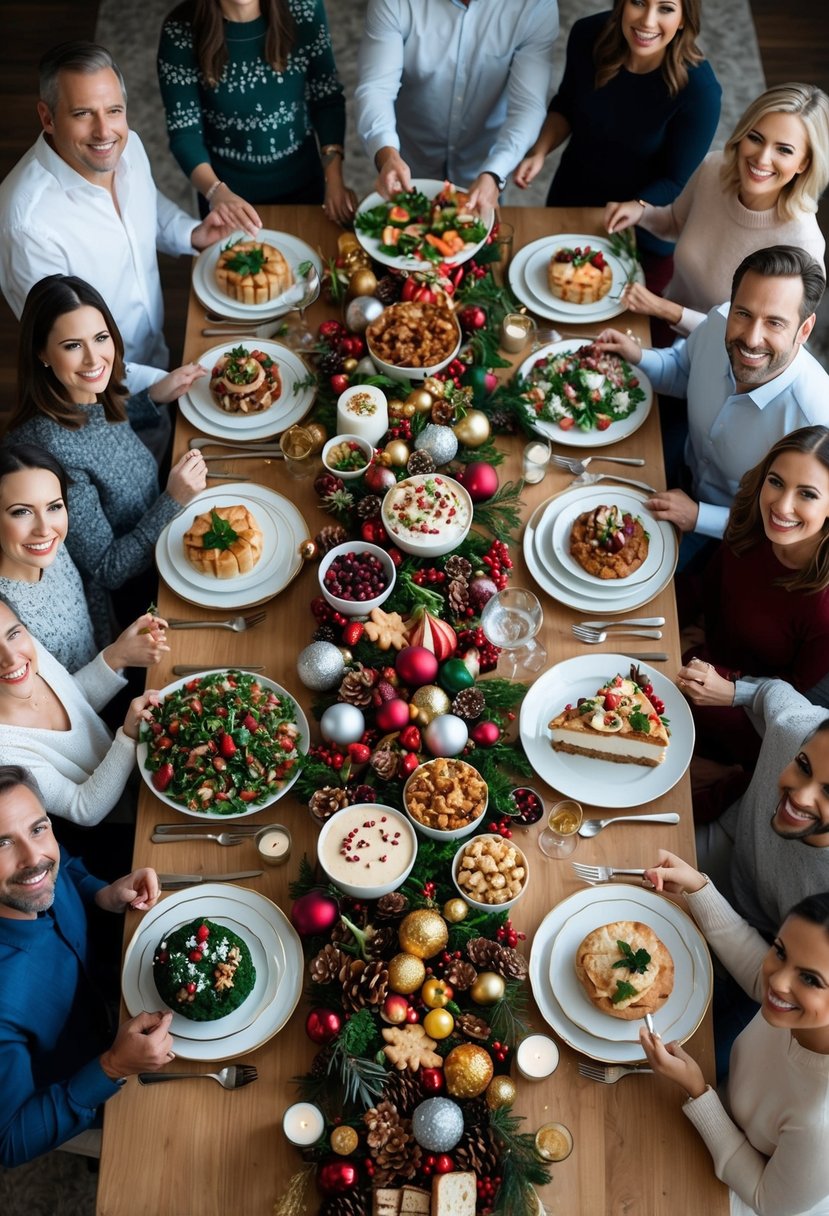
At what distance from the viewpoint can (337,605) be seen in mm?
2180

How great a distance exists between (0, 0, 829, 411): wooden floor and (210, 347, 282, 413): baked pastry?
247 cm

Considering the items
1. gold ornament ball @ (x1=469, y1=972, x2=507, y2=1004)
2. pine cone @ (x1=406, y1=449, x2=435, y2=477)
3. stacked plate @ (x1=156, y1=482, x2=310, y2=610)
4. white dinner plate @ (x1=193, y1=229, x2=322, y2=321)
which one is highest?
white dinner plate @ (x1=193, y1=229, x2=322, y2=321)

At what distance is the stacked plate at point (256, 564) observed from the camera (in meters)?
2.30

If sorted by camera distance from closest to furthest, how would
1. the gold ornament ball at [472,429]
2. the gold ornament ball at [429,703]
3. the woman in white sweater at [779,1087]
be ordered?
1. the woman in white sweater at [779,1087]
2. the gold ornament ball at [429,703]
3. the gold ornament ball at [472,429]

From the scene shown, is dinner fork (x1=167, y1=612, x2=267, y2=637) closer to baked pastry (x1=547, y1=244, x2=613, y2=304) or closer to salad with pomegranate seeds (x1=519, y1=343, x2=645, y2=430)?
salad with pomegranate seeds (x1=519, y1=343, x2=645, y2=430)

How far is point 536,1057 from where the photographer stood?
5.86 ft

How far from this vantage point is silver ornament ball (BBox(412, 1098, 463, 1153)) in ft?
5.45

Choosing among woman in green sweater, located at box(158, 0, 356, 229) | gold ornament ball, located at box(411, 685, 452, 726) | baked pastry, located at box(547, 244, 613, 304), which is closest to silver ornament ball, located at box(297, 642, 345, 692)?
gold ornament ball, located at box(411, 685, 452, 726)

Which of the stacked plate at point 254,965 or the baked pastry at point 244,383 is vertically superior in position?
the baked pastry at point 244,383

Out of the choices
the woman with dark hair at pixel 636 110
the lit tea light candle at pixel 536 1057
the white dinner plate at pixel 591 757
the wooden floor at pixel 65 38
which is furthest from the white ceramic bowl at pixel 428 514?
the wooden floor at pixel 65 38

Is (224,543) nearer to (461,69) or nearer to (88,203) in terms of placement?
(88,203)

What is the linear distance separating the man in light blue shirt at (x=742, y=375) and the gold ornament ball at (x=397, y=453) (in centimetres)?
59

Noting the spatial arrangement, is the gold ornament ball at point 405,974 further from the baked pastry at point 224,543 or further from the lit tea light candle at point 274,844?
the baked pastry at point 224,543

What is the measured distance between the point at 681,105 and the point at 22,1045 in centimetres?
287
